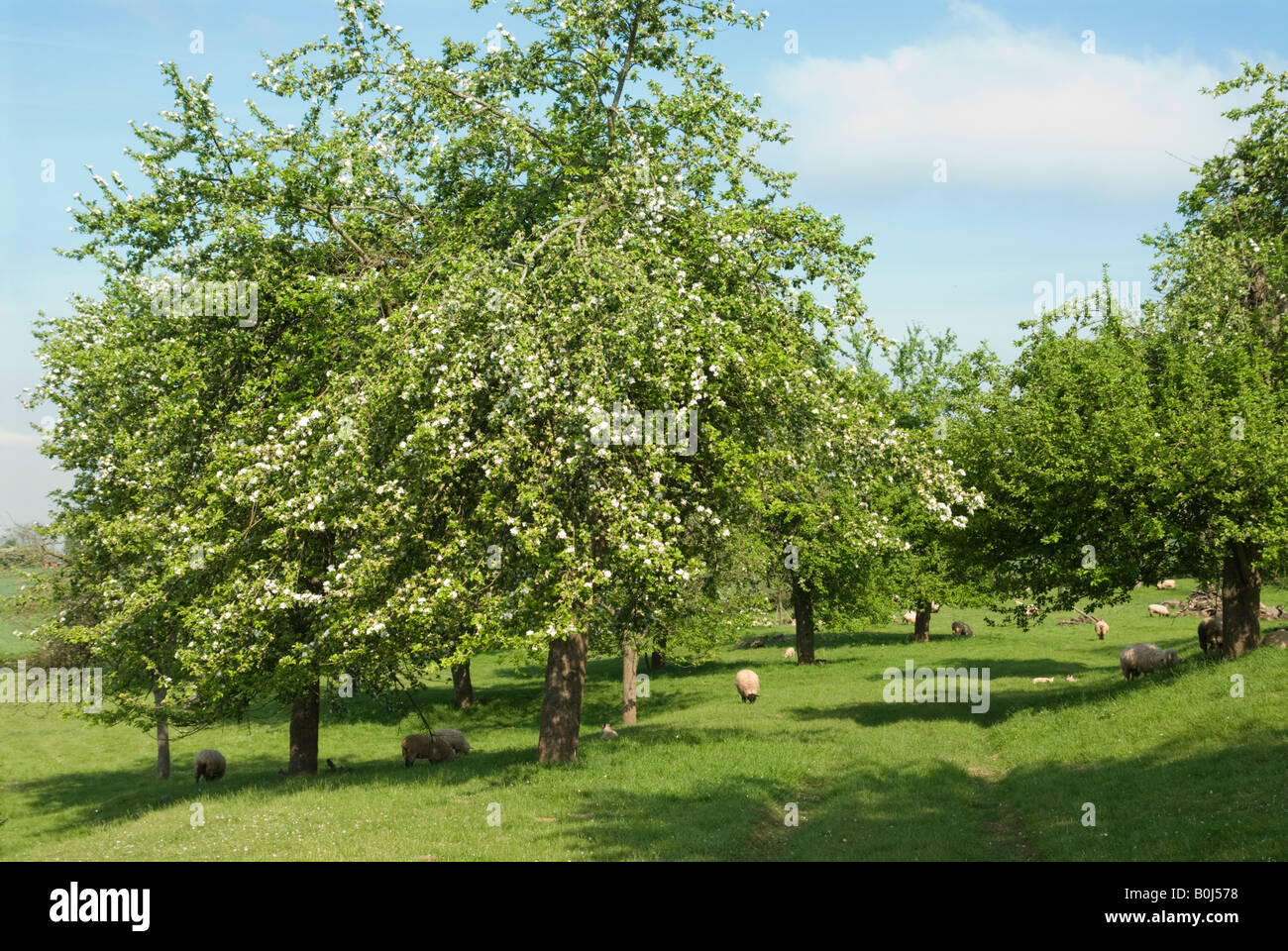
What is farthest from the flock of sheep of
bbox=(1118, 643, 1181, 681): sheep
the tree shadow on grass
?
the tree shadow on grass

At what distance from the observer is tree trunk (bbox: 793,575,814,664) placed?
57312 millimetres

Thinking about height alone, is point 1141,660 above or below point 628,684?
above

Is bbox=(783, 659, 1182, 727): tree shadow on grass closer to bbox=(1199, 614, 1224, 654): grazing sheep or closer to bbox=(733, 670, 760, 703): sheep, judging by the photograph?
bbox=(1199, 614, 1224, 654): grazing sheep

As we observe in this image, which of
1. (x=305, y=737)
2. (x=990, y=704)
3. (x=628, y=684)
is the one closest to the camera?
(x=305, y=737)

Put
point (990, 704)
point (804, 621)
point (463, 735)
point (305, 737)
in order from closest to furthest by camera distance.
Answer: point (305, 737) < point (463, 735) < point (990, 704) < point (804, 621)

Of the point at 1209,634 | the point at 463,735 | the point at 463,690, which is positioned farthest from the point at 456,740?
the point at 1209,634

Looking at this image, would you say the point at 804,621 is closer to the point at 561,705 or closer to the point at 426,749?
the point at 426,749

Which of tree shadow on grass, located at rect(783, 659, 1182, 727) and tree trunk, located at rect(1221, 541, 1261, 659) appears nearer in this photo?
tree trunk, located at rect(1221, 541, 1261, 659)

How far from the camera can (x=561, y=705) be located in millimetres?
24250

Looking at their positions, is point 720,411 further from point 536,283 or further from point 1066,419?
point 1066,419

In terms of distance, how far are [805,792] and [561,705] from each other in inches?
256

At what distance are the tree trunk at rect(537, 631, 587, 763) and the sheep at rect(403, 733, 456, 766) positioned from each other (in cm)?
904

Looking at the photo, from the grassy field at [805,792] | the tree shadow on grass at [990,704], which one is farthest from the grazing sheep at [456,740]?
the tree shadow on grass at [990,704]

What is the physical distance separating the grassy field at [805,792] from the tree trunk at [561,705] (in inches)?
29.4
